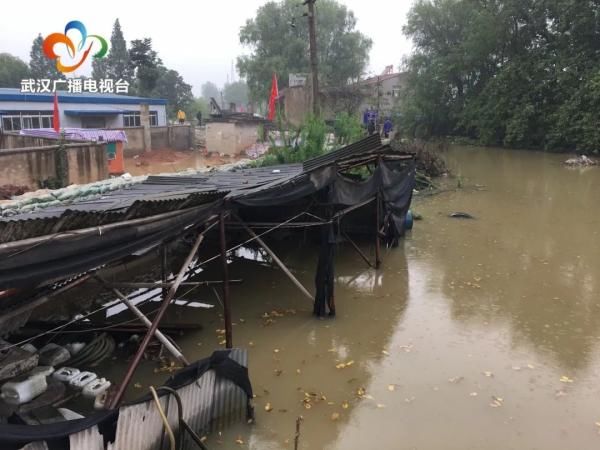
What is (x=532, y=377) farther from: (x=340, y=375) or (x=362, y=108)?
(x=362, y=108)

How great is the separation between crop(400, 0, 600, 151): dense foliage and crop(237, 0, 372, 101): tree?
25.1 feet

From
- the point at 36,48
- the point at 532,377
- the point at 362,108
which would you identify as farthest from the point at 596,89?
the point at 36,48

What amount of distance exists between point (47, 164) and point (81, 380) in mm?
10567

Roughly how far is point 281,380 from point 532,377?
287 centimetres

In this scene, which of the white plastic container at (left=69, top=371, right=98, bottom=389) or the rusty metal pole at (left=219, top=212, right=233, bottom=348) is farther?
the rusty metal pole at (left=219, top=212, right=233, bottom=348)

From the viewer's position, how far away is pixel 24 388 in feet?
14.0

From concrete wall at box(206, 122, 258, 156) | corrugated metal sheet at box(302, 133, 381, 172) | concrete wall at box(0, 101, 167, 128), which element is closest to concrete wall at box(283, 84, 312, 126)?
concrete wall at box(206, 122, 258, 156)

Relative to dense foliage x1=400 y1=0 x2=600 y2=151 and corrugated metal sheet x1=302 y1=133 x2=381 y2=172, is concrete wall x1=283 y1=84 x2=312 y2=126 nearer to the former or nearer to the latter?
dense foliage x1=400 y1=0 x2=600 y2=151

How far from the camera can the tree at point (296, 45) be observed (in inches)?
1742

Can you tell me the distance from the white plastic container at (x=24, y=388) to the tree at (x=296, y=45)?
41.5 m

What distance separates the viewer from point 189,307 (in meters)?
7.87

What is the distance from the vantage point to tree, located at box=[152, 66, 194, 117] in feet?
180

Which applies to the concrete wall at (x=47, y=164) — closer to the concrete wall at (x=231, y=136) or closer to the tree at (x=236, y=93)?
the concrete wall at (x=231, y=136)

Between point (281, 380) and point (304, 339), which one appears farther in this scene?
point (304, 339)
